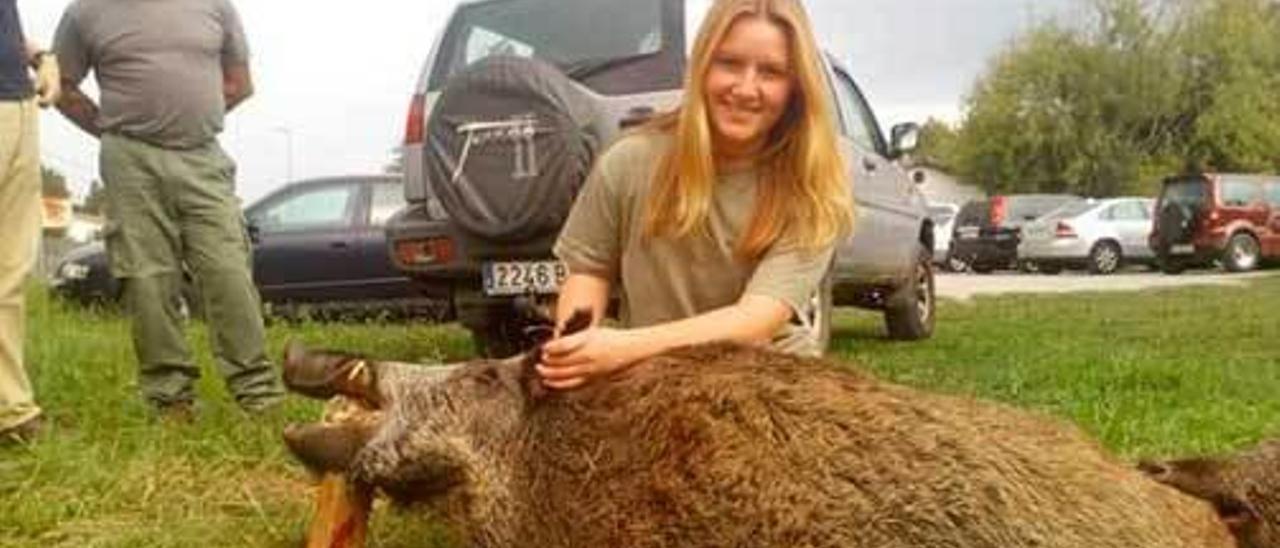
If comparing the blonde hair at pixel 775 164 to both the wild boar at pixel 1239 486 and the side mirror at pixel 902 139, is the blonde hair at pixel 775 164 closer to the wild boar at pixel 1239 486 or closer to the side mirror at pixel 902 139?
the wild boar at pixel 1239 486

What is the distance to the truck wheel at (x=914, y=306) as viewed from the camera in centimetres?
1075

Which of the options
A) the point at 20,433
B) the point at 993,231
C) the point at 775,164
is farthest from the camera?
the point at 993,231

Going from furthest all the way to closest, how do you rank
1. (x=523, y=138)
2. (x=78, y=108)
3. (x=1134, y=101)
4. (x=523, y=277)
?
1. (x=1134, y=101)
2. (x=523, y=277)
3. (x=523, y=138)
4. (x=78, y=108)

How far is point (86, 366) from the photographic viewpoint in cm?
678

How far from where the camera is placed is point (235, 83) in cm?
598

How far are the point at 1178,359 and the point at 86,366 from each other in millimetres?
5354

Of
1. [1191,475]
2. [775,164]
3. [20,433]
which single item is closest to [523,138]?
[20,433]

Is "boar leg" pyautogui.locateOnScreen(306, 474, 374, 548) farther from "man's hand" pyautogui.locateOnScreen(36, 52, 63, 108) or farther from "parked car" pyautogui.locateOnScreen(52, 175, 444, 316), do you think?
"parked car" pyautogui.locateOnScreen(52, 175, 444, 316)

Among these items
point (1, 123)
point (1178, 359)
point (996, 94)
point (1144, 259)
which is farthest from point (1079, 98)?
point (1, 123)

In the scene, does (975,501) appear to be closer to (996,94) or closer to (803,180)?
(803,180)

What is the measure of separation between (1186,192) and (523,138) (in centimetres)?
2553

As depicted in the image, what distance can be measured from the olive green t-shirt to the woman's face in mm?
182

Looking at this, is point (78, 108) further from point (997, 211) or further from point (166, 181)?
point (997, 211)

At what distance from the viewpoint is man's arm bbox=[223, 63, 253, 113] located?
595 cm
